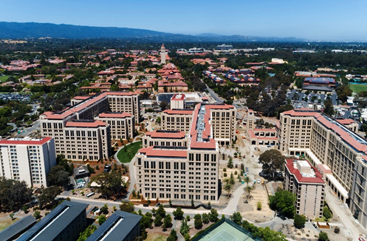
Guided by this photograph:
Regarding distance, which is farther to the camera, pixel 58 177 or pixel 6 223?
pixel 58 177

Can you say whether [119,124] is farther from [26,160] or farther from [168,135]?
[26,160]

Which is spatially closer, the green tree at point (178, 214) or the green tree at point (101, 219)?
the green tree at point (101, 219)

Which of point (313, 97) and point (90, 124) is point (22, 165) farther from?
point (313, 97)

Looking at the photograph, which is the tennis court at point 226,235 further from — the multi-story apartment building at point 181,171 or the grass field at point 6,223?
the grass field at point 6,223

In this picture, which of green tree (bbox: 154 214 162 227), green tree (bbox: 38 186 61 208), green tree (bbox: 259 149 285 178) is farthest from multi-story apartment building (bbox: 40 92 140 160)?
green tree (bbox: 259 149 285 178)

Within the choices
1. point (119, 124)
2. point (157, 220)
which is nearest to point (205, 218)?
point (157, 220)

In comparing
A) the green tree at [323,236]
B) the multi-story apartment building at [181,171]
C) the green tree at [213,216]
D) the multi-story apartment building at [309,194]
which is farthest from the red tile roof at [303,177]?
the green tree at [213,216]
